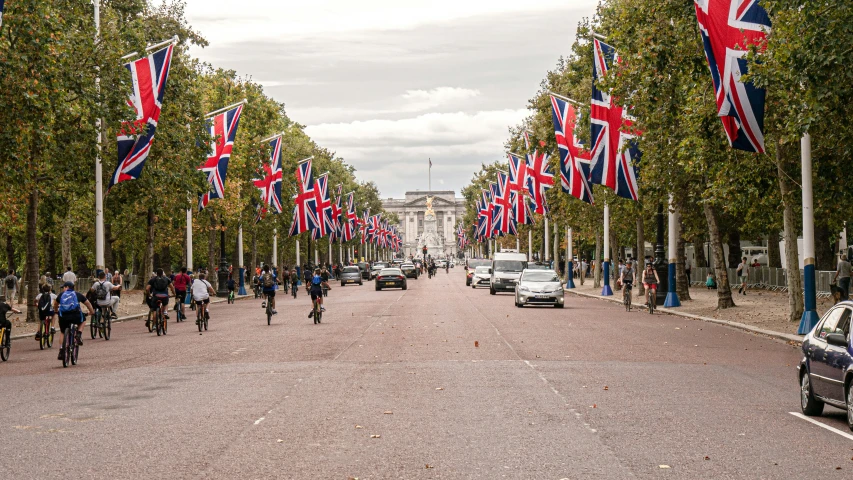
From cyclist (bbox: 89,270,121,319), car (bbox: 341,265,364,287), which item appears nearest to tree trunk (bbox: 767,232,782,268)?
car (bbox: 341,265,364,287)

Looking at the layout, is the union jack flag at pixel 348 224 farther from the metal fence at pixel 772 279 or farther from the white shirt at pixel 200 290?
the white shirt at pixel 200 290

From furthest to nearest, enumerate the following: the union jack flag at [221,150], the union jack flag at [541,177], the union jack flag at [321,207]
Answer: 1. the union jack flag at [321,207]
2. the union jack flag at [541,177]
3. the union jack flag at [221,150]

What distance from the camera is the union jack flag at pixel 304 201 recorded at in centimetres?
6719

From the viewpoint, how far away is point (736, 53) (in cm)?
2211

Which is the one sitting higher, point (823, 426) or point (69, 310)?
point (69, 310)

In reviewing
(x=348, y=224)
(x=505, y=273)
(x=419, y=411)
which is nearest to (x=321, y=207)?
(x=505, y=273)

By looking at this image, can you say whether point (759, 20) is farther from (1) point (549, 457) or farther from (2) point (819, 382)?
(1) point (549, 457)

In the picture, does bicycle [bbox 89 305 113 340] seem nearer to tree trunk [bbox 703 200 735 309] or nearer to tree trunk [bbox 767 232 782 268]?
tree trunk [bbox 703 200 735 309]

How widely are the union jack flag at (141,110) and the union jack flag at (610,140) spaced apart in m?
13.4

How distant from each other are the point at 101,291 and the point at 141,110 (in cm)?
719

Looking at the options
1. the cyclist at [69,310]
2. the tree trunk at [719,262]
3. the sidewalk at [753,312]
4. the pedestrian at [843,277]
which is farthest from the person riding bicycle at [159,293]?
the pedestrian at [843,277]

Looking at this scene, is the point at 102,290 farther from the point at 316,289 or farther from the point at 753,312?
the point at 753,312

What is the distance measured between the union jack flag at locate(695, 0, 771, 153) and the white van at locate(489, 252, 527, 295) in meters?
34.7

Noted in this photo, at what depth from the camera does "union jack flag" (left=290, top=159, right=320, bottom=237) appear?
220 feet
